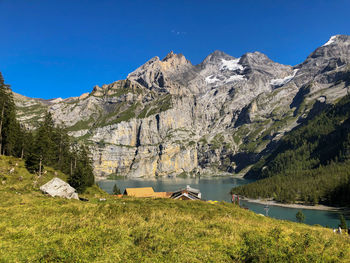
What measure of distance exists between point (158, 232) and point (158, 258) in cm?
341

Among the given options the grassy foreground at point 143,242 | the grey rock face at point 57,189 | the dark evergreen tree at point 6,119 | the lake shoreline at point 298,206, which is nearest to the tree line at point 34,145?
the dark evergreen tree at point 6,119

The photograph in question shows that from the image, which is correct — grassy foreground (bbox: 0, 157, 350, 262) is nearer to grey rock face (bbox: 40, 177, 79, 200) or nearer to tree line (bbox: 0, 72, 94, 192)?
grey rock face (bbox: 40, 177, 79, 200)

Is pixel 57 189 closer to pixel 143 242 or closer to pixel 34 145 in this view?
pixel 34 145

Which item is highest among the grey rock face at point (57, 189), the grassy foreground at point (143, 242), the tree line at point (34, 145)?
the tree line at point (34, 145)

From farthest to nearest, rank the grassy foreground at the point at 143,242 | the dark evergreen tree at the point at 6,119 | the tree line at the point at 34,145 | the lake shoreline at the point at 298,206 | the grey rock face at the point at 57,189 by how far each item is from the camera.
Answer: the lake shoreline at the point at 298,206 < the dark evergreen tree at the point at 6,119 < the tree line at the point at 34,145 < the grey rock face at the point at 57,189 < the grassy foreground at the point at 143,242

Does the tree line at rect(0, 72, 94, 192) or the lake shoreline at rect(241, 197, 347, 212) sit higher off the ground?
the tree line at rect(0, 72, 94, 192)

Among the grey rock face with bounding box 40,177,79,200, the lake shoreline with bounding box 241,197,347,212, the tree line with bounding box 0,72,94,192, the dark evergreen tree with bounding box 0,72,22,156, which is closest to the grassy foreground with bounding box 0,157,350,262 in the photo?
the grey rock face with bounding box 40,177,79,200

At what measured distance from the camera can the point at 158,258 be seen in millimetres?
10055

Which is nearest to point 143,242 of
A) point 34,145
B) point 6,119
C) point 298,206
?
point 34,145

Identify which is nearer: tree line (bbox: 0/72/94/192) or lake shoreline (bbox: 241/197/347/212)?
tree line (bbox: 0/72/94/192)

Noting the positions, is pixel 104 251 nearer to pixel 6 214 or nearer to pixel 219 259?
pixel 219 259

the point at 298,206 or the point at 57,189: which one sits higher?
the point at 57,189

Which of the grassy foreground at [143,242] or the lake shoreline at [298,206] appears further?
the lake shoreline at [298,206]

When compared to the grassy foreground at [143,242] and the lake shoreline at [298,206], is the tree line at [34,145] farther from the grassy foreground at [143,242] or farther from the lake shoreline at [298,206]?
the lake shoreline at [298,206]
